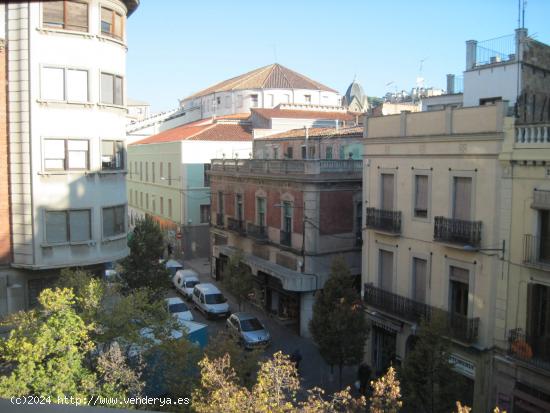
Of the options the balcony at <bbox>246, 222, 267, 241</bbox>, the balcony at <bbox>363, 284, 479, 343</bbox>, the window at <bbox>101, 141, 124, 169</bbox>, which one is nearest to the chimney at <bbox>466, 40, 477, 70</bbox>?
the balcony at <bbox>363, 284, 479, 343</bbox>

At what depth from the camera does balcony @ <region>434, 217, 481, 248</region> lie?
16.7m

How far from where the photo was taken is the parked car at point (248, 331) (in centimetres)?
2377

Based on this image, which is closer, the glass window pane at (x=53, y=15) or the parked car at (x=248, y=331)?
the glass window pane at (x=53, y=15)

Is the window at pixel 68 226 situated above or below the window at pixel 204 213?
above

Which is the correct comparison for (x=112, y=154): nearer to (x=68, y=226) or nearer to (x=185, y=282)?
(x=68, y=226)

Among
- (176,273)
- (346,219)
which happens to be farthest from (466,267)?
(176,273)

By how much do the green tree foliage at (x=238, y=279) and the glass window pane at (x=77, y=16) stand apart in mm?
14112

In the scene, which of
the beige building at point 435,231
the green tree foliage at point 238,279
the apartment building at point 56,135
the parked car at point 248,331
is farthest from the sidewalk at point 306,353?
the apartment building at point 56,135

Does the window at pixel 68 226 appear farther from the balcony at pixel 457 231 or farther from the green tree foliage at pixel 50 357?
the balcony at pixel 457 231

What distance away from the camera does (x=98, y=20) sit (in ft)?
60.2

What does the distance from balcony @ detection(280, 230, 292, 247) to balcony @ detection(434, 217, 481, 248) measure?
1062 cm

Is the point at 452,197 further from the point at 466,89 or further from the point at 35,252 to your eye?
the point at 35,252

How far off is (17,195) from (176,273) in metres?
18.7

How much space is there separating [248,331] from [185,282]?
10.0 metres
